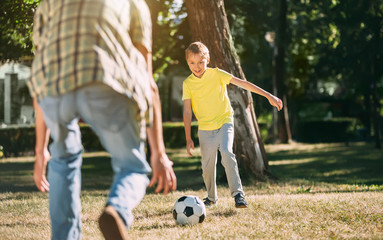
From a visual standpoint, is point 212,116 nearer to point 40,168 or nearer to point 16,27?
point 40,168

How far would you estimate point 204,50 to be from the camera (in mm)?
5688

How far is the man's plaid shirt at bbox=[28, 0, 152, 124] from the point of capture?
275cm

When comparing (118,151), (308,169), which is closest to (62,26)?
(118,151)

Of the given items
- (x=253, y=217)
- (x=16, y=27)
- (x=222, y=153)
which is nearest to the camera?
(x=253, y=217)

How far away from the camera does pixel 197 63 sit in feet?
18.9

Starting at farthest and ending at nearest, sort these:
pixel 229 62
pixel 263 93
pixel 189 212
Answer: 1. pixel 229 62
2. pixel 263 93
3. pixel 189 212

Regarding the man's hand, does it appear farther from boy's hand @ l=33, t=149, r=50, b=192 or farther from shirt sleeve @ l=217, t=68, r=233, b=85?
shirt sleeve @ l=217, t=68, r=233, b=85

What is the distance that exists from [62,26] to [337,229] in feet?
11.4

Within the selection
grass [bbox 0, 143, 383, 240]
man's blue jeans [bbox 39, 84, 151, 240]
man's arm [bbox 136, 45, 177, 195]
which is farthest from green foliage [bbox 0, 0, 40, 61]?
man's arm [bbox 136, 45, 177, 195]

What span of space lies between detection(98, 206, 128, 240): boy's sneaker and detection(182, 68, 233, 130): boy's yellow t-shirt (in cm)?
324

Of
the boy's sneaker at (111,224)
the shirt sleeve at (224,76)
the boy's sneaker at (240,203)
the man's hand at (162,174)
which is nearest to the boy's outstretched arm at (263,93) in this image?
the shirt sleeve at (224,76)

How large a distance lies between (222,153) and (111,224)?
10.6 ft

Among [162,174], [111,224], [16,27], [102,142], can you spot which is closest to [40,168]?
[102,142]

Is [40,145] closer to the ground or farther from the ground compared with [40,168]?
farther from the ground
